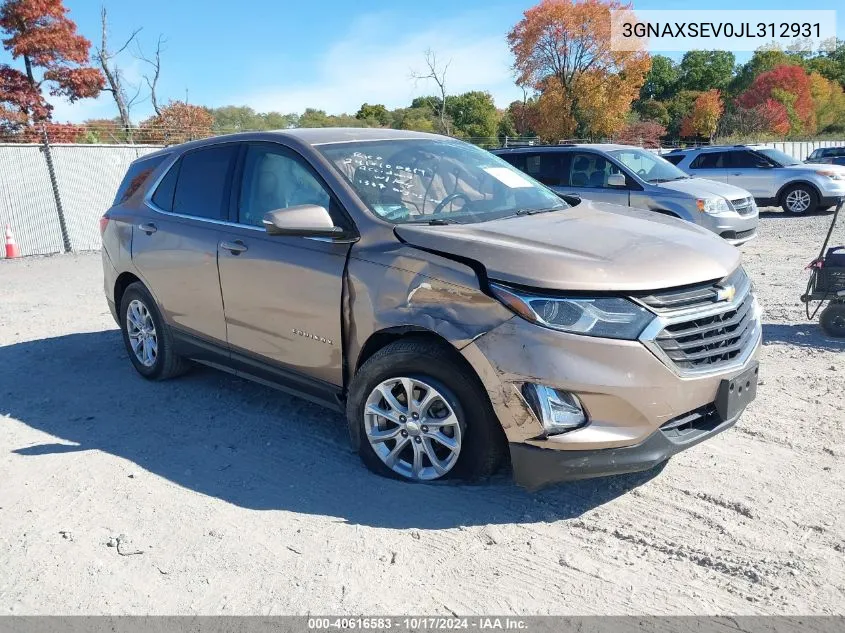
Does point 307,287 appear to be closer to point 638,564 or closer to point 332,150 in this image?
point 332,150

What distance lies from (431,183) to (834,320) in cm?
378

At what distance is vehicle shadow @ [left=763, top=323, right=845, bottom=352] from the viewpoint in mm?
5887

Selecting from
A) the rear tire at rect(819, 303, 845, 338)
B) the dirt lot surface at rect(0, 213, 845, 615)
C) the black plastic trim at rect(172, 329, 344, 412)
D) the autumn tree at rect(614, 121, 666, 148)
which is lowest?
the dirt lot surface at rect(0, 213, 845, 615)

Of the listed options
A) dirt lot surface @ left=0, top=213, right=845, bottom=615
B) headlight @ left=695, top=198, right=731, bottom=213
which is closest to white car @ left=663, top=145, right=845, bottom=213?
headlight @ left=695, top=198, right=731, bottom=213

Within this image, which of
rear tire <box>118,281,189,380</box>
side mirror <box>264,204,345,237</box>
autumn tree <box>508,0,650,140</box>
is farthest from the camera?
autumn tree <box>508,0,650,140</box>

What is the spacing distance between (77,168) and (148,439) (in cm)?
1330

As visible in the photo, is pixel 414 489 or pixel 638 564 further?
pixel 414 489

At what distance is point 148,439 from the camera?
465 cm

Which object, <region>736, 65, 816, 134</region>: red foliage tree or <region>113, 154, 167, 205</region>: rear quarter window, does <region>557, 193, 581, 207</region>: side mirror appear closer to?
<region>113, 154, 167, 205</region>: rear quarter window

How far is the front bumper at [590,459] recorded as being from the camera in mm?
3213

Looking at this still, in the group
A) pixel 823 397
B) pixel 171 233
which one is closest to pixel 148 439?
pixel 171 233

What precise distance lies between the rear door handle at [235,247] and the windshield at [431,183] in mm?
777

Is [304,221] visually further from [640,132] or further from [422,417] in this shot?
[640,132]

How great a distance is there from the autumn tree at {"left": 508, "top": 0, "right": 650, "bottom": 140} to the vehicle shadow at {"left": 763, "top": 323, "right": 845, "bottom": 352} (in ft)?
129
